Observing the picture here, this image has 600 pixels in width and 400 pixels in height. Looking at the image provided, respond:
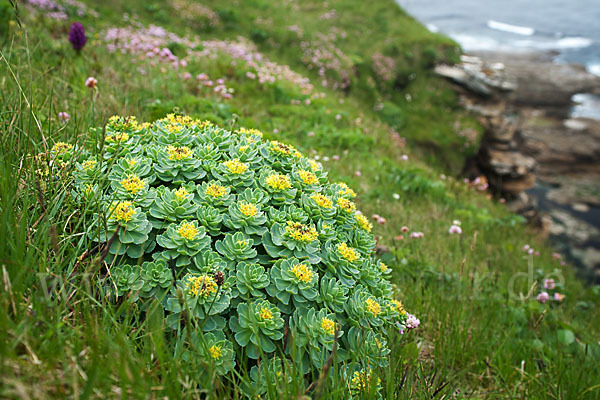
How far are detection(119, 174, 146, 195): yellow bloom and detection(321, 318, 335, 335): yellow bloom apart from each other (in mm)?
1152

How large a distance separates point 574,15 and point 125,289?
131 feet

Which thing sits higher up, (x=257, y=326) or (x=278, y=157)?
(x=278, y=157)

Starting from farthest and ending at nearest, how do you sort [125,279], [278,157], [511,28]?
[511,28]
[278,157]
[125,279]

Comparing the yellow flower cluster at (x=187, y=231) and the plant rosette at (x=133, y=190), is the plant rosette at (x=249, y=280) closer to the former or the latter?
the yellow flower cluster at (x=187, y=231)

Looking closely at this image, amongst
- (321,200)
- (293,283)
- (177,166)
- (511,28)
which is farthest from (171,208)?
(511,28)

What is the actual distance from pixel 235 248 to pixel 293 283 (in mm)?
326

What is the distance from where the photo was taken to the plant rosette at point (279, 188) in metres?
2.33

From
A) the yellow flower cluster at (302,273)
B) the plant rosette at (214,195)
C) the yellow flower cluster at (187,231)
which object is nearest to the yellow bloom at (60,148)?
the plant rosette at (214,195)

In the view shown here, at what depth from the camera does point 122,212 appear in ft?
6.39

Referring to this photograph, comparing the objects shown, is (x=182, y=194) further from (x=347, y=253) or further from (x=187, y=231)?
(x=347, y=253)

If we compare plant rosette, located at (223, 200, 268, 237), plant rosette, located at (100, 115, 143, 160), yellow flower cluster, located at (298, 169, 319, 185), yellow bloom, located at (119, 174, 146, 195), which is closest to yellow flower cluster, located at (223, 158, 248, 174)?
plant rosette, located at (223, 200, 268, 237)

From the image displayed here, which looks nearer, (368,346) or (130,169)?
(368,346)

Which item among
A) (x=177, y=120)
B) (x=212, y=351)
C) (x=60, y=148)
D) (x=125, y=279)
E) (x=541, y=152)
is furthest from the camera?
(x=541, y=152)

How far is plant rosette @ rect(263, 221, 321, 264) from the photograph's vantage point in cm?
208
